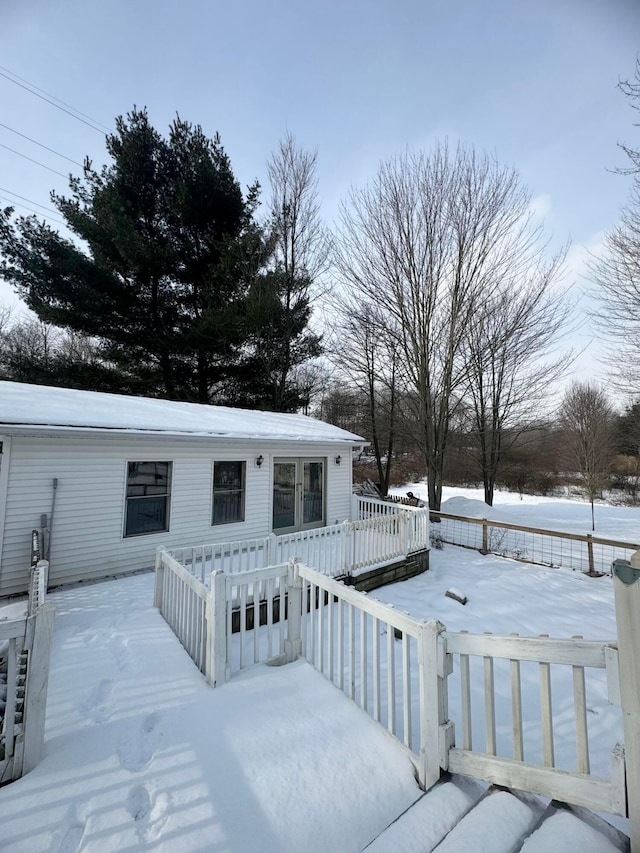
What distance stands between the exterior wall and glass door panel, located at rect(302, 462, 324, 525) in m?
1.25

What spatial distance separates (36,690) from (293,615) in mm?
1883

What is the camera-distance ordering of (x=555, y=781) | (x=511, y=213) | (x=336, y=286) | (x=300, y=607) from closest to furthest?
(x=555, y=781) → (x=300, y=607) → (x=511, y=213) → (x=336, y=286)

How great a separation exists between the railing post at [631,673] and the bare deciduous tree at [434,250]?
Result: 1059 cm

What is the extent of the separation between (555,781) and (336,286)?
13.1 metres

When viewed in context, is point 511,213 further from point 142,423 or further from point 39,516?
point 39,516

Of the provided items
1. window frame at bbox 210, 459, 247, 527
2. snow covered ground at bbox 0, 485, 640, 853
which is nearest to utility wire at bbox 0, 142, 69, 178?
window frame at bbox 210, 459, 247, 527

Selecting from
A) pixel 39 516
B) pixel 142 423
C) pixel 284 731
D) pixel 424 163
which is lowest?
pixel 284 731

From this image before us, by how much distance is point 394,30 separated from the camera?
7.44 m

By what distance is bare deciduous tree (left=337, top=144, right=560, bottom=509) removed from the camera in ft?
34.8

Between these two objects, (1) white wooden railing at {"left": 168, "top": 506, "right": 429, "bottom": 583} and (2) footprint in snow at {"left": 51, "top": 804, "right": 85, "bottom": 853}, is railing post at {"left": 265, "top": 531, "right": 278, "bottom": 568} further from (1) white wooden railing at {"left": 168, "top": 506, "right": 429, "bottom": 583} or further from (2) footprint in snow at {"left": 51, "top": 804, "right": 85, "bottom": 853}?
(2) footprint in snow at {"left": 51, "top": 804, "right": 85, "bottom": 853}

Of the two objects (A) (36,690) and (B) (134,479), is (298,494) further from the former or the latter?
(A) (36,690)

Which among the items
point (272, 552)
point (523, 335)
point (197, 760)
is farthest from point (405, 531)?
point (523, 335)

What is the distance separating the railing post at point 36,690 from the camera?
1.99m

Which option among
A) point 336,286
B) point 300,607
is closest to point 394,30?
point 336,286
